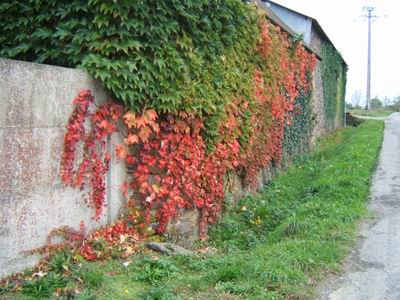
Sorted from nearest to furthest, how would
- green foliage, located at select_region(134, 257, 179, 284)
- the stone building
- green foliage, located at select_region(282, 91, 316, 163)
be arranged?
green foliage, located at select_region(134, 257, 179, 284) < green foliage, located at select_region(282, 91, 316, 163) < the stone building

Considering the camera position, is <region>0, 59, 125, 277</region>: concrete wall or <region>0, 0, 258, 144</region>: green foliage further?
<region>0, 0, 258, 144</region>: green foliage

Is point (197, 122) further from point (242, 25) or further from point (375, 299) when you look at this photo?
point (375, 299)

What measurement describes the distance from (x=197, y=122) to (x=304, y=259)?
2332 mm

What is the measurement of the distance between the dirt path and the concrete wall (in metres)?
2.68

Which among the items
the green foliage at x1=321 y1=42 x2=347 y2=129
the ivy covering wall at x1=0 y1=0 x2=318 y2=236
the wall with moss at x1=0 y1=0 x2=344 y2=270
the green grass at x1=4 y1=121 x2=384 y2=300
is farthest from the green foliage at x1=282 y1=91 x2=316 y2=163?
the green foliage at x1=321 y1=42 x2=347 y2=129

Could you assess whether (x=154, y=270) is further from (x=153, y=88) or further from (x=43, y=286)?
(x=153, y=88)

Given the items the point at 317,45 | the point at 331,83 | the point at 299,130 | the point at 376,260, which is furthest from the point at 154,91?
the point at 331,83

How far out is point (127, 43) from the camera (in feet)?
17.2

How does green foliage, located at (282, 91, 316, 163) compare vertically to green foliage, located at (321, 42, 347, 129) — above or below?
below

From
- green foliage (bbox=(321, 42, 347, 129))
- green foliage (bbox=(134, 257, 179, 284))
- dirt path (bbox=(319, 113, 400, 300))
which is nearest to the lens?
green foliage (bbox=(134, 257, 179, 284))

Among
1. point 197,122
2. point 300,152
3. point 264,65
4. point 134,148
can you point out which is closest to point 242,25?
point 264,65

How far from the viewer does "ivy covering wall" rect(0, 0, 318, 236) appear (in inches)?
203

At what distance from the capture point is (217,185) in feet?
24.3

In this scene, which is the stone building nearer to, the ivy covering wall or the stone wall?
the ivy covering wall
